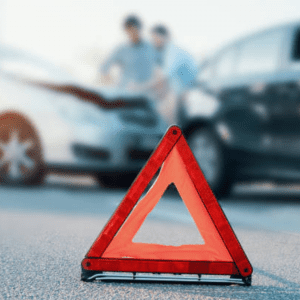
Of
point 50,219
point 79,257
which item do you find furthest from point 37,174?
point 79,257

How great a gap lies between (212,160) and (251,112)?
733mm

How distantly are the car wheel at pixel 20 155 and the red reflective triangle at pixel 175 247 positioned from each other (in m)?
4.66

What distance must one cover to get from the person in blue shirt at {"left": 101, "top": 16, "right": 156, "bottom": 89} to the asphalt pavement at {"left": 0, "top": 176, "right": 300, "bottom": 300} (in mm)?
1689

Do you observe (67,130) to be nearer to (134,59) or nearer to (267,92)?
(134,59)

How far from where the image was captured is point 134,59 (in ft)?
30.5

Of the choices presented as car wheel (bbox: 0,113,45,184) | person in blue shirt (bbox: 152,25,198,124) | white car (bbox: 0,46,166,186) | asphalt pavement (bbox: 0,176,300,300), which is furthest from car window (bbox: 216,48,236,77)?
car wheel (bbox: 0,113,45,184)

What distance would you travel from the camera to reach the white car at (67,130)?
26.1 feet

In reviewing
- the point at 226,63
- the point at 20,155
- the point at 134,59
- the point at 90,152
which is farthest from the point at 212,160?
the point at 134,59

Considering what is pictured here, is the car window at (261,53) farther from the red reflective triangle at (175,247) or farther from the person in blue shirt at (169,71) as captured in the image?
the red reflective triangle at (175,247)

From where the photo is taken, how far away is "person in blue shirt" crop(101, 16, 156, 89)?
927 centimetres

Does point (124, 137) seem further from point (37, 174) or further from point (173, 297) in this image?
point (173, 297)

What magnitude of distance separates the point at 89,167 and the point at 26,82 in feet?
4.56

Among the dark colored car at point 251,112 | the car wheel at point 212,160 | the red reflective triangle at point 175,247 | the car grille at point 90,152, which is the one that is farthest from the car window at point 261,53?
the red reflective triangle at point 175,247

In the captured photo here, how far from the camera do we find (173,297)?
3.29 meters
